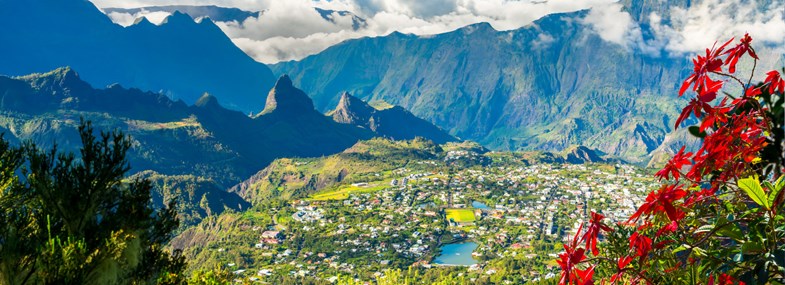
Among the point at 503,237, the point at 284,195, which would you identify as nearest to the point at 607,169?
the point at 503,237

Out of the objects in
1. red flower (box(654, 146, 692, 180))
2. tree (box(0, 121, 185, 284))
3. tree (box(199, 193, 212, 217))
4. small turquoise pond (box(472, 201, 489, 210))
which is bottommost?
small turquoise pond (box(472, 201, 489, 210))

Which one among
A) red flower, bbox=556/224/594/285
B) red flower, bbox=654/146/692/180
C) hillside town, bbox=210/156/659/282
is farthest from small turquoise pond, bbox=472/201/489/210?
red flower, bbox=556/224/594/285

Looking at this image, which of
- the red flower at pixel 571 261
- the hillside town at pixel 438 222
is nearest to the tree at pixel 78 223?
the red flower at pixel 571 261

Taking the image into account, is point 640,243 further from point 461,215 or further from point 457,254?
point 461,215

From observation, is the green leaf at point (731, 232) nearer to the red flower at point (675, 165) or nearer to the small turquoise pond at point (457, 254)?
the red flower at point (675, 165)

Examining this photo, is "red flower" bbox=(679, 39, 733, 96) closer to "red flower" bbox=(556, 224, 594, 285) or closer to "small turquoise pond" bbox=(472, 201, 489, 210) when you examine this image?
"red flower" bbox=(556, 224, 594, 285)

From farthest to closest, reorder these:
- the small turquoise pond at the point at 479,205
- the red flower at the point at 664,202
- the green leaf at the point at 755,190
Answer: the small turquoise pond at the point at 479,205 < the red flower at the point at 664,202 < the green leaf at the point at 755,190

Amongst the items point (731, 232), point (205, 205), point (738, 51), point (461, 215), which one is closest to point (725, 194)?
point (731, 232)
